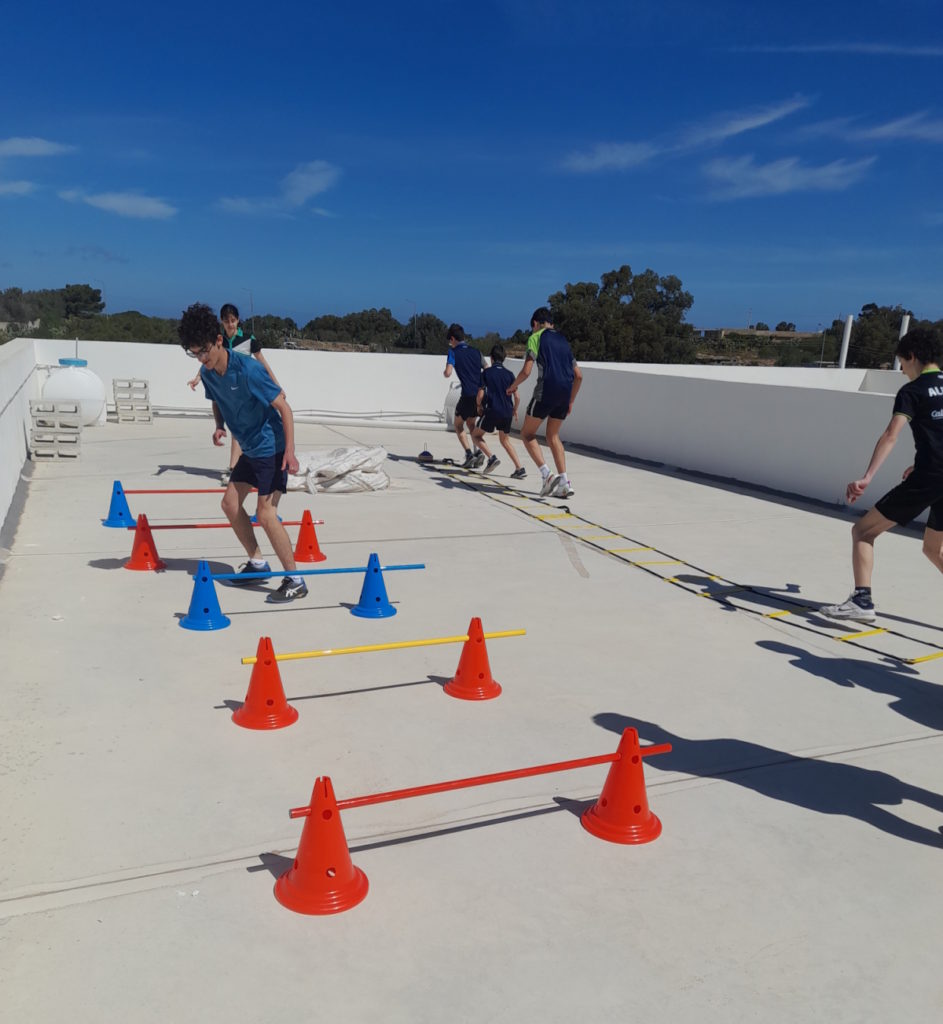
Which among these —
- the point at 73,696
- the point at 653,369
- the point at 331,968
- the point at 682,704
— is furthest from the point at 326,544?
the point at 653,369

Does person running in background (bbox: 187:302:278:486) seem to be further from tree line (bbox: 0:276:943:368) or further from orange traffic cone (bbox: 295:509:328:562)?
tree line (bbox: 0:276:943:368)

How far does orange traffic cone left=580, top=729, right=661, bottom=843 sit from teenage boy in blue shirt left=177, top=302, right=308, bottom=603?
115 inches

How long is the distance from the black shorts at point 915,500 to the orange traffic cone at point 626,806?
9.07ft

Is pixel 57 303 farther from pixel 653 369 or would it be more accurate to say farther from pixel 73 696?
pixel 73 696

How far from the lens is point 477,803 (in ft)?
10.5

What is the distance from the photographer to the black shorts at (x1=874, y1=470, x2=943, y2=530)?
4895 mm

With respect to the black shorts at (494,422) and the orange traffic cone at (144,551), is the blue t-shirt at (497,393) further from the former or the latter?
the orange traffic cone at (144,551)

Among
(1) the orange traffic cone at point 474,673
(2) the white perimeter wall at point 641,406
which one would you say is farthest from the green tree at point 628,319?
(1) the orange traffic cone at point 474,673

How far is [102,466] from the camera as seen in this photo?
10367mm

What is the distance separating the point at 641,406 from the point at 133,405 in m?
8.64

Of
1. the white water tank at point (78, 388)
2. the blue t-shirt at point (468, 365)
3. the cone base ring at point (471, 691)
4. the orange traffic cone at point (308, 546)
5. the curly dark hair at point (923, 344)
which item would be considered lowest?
the cone base ring at point (471, 691)

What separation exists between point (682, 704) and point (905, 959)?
5.74 ft

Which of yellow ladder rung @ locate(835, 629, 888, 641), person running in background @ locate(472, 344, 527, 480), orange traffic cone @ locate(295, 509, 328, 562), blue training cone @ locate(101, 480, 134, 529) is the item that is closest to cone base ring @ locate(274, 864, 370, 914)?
yellow ladder rung @ locate(835, 629, 888, 641)

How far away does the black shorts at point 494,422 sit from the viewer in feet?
33.7
